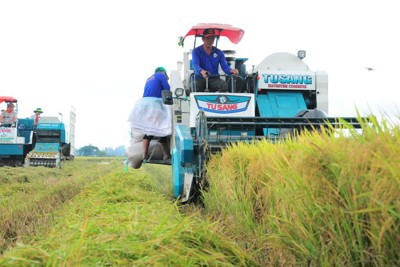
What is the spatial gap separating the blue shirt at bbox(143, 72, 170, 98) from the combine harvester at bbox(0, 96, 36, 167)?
1224 cm

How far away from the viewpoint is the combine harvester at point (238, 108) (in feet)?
18.9

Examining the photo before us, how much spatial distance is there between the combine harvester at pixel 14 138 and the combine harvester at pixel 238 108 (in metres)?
12.2

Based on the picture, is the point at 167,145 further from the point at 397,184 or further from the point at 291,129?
the point at 397,184

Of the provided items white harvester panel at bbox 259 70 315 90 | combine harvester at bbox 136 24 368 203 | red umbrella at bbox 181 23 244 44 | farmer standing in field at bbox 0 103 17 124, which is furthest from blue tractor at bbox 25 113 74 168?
white harvester panel at bbox 259 70 315 90

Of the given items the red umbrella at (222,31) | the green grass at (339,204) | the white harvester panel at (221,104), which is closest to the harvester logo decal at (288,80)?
the red umbrella at (222,31)

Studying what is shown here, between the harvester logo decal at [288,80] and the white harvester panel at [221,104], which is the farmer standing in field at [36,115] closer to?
the harvester logo decal at [288,80]

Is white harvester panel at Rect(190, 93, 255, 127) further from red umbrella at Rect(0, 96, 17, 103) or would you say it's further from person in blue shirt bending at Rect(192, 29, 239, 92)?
red umbrella at Rect(0, 96, 17, 103)

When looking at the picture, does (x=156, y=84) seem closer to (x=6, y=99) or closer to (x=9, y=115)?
(x=6, y=99)

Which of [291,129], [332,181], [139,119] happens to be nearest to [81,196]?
[139,119]

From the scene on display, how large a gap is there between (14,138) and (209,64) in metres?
13.1

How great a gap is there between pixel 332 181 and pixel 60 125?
779 inches

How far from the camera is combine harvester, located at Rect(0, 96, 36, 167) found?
60.8 feet

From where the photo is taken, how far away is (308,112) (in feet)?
22.1

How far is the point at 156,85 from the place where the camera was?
7883 millimetres
